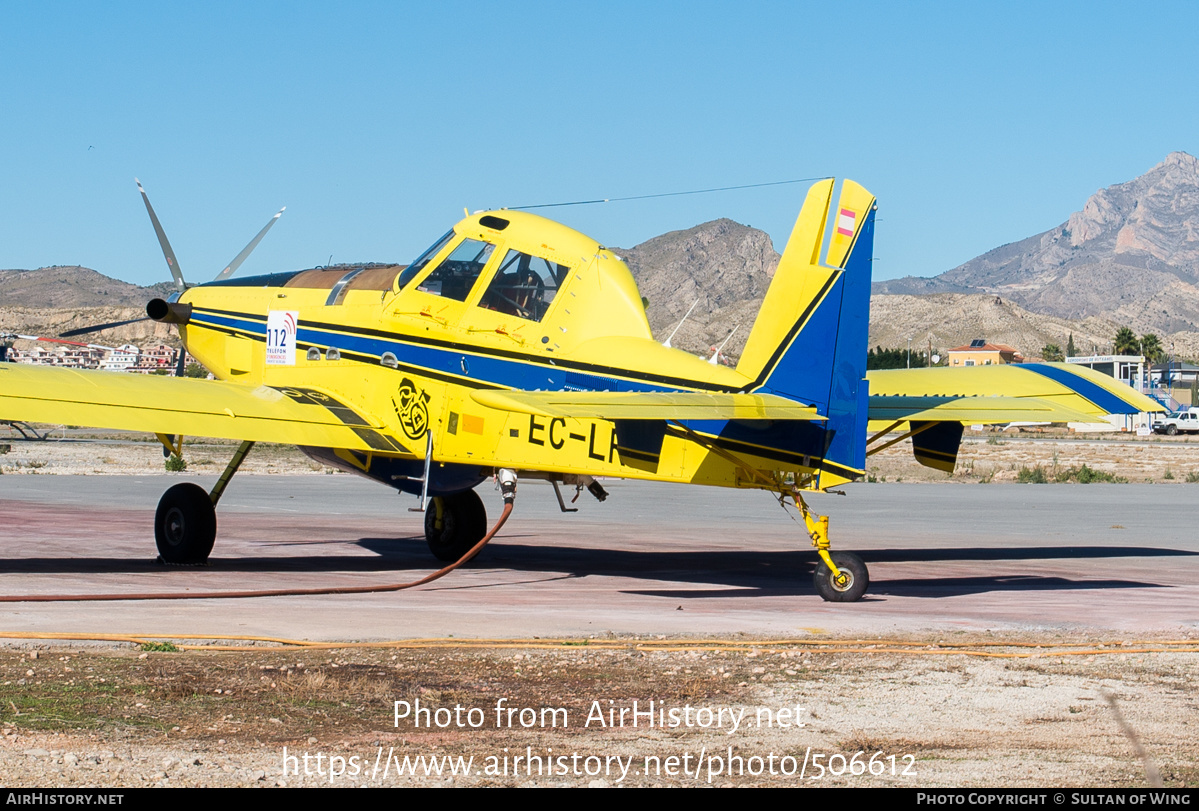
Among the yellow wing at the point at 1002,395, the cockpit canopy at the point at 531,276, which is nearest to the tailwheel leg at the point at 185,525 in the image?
the cockpit canopy at the point at 531,276

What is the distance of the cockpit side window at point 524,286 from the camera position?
1305 centimetres

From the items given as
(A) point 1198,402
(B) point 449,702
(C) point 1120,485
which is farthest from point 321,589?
(A) point 1198,402

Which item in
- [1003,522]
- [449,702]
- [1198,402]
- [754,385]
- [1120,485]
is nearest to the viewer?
[449,702]

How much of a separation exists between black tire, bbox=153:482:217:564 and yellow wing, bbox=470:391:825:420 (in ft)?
14.9

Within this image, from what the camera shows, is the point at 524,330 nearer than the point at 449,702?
No

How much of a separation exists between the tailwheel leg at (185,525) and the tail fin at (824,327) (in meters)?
6.22

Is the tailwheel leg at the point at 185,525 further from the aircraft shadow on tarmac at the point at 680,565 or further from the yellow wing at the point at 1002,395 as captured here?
the yellow wing at the point at 1002,395

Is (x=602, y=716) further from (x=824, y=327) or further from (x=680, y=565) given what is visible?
(x=680, y=565)

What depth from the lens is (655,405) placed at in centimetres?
1063

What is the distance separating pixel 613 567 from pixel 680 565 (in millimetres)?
894

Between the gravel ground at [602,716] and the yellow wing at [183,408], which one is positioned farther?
the yellow wing at [183,408]
